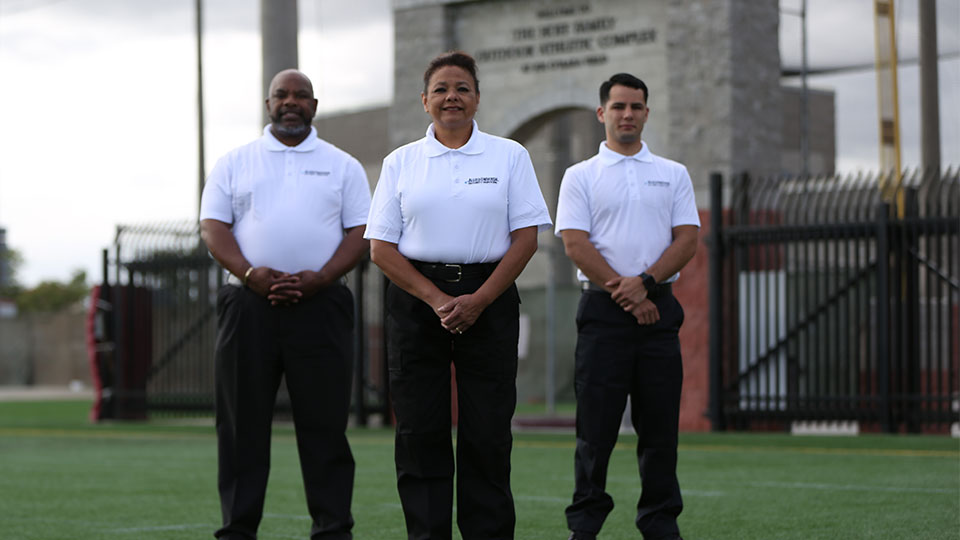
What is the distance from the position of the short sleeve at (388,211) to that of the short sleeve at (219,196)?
94 centimetres

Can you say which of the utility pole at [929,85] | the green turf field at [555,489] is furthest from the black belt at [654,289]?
the utility pole at [929,85]

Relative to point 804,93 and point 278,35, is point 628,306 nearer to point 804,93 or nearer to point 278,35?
point 278,35

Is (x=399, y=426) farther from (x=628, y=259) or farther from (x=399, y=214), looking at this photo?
(x=628, y=259)

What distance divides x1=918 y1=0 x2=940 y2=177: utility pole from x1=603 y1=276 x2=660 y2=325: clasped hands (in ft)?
41.8

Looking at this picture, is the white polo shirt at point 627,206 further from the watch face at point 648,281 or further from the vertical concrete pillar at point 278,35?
the vertical concrete pillar at point 278,35

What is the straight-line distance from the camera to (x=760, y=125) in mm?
18578

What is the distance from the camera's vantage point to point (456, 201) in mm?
5336

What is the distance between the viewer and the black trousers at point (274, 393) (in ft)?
19.6

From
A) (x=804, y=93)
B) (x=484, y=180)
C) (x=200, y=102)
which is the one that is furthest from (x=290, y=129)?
(x=200, y=102)

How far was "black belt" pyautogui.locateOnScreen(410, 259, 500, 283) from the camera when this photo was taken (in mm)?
5293

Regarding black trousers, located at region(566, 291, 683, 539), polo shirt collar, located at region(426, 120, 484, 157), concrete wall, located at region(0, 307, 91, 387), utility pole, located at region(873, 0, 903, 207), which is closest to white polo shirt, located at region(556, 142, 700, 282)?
black trousers, located at region(566, 291, 683, 539)

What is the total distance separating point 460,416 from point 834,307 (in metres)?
10.4

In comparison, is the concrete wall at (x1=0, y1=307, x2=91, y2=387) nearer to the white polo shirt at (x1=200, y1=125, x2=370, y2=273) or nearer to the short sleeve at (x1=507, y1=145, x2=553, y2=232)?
the white polo shirt at (x1=200, y1=125, x2=370, y2=273)

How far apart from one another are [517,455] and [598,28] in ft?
28.5
